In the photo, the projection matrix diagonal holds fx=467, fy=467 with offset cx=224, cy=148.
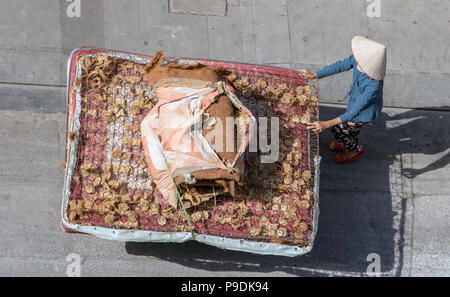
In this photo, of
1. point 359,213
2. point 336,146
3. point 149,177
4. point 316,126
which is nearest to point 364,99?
point 316,126

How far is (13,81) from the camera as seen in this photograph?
17.9ft

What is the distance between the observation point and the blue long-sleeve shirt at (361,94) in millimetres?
4438

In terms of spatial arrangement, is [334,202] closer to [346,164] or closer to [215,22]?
[346,164]

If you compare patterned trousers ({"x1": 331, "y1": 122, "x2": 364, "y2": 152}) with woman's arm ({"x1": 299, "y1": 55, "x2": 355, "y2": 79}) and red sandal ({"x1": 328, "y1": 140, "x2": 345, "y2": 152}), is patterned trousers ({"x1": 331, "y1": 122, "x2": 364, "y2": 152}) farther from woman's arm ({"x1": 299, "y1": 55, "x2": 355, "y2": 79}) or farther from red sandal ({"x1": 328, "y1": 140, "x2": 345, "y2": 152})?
woman's arm ({"x1": 299, "y1": 55, "x2": 355, "y2": 79})

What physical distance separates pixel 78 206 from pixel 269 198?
1693 mm

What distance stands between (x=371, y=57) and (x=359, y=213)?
6.62ft

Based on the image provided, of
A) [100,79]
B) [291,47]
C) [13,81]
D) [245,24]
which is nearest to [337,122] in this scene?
[291,47]

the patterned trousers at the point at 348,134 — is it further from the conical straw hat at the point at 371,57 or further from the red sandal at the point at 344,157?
the conical straw hat at the point at 371,57

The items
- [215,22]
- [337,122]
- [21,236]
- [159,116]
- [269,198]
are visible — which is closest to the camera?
[159,116]

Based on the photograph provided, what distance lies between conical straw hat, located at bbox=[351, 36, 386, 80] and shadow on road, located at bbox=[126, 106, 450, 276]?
143 cm

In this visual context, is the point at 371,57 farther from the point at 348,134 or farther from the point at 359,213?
the point at 359,213

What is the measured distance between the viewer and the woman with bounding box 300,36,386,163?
14.2ft

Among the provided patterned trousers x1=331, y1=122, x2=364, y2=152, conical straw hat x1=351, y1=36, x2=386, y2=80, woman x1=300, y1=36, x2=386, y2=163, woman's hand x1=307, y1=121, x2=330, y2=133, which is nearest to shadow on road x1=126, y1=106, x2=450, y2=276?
patterned trousers x1=331, y1=122, x2=364, y2=152

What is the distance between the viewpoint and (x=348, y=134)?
5137mm
